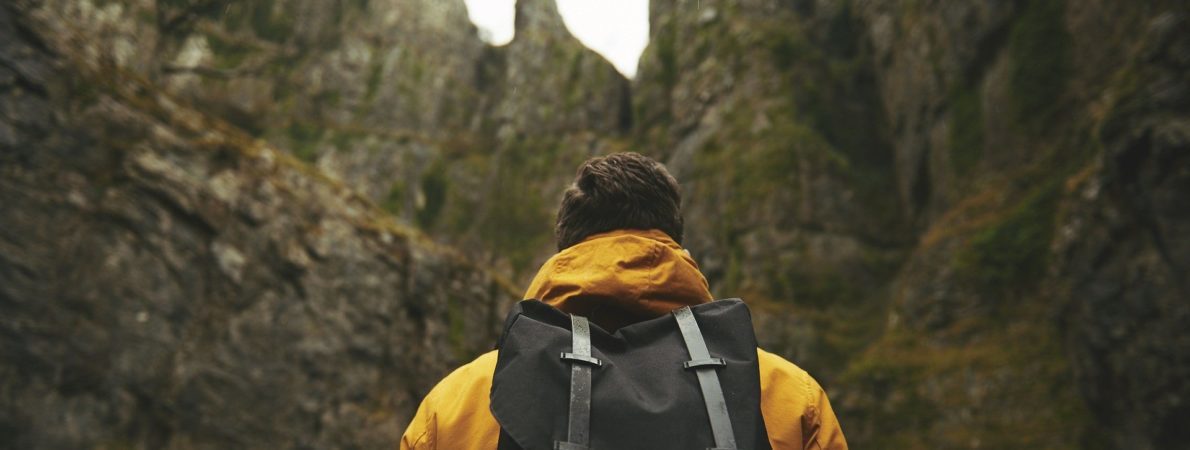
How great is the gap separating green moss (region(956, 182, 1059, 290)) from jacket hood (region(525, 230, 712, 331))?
750 inches

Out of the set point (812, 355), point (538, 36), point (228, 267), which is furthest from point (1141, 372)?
point (538, 36)

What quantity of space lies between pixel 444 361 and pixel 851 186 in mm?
18450

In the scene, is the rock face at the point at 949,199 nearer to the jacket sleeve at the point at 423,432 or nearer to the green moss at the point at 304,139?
the jacket sleeve at the point at 423,432

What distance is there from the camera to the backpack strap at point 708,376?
1.96 meters

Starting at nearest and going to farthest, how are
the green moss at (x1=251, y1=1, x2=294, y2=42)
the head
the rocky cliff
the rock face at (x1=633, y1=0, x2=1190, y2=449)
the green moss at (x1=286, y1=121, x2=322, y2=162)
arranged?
the head → the rock face at (x1=633, y1=0, x2=1190, y2=449) → the rocky cliff → the green moss at (x1=286, y1=121, x2=322, y2=162) → the green moss at (x1=251, y1=1, x2=294, y2=42)

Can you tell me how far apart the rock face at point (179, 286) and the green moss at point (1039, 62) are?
688 inches

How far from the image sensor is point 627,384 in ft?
6.80

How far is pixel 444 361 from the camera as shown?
1891 cm

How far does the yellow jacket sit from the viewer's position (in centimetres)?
220

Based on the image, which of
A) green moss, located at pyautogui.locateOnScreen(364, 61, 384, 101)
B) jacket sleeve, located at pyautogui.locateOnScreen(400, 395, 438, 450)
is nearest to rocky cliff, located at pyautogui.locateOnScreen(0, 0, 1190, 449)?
jacket sleeve, located at pyautogui.locateOnScreen(400, 395, 438, 450)

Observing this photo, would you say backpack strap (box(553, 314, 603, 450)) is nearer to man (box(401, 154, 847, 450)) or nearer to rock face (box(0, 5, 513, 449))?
man (box(401, 154, 847, 450))

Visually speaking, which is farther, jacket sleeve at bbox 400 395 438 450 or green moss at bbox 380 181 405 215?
green moss at bbox 380 181 405 215

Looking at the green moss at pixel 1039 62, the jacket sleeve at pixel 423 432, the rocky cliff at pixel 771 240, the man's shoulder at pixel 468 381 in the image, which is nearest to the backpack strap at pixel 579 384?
the man's shoulder at pixel 468 381

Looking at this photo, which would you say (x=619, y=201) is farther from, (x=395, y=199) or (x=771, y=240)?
(x=395, y=199)
